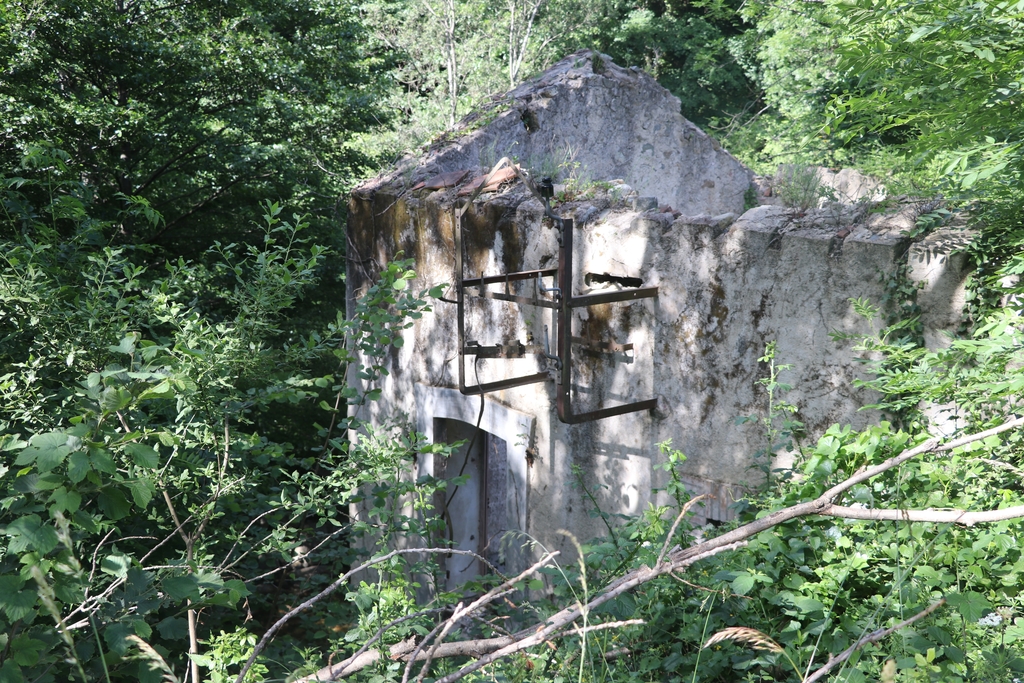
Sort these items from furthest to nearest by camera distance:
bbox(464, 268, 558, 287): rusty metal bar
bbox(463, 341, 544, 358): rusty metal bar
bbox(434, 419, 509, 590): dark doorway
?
bbox(434, 419, 509, 590): dark doorway < bbox(463, 341, 544, 358): rusty metal bar < bbox(464, 268, 558, 287): rusty metal bar

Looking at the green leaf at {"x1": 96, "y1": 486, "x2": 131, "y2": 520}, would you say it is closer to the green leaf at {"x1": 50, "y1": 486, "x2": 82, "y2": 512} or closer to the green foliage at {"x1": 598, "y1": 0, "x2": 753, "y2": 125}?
the green leaf at {"x1": 50, "y1": 486, "x2": 82, "y2": 512}

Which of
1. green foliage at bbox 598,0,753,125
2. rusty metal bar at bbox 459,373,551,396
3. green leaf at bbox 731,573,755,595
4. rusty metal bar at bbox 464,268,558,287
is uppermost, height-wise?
green foliage at bbox 598,0,753,125

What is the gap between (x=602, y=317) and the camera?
13.7 ft

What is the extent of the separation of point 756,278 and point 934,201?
77 cm

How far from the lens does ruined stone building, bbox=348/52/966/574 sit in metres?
3.27

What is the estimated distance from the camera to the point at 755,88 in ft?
56.7

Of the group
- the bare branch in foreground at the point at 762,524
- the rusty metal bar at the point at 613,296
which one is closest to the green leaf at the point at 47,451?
the bare branch in foreground at the point at 762,524

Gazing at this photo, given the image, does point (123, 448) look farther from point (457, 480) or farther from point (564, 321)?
point (564, 321)

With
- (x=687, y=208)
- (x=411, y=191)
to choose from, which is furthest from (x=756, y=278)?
(x=687, y=208)

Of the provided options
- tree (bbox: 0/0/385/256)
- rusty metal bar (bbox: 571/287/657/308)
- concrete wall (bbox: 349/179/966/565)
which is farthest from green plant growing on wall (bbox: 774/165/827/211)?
tree (bbox: 0/0/385/256)

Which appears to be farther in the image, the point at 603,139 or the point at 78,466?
the point at 603,139

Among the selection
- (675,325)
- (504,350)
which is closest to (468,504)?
(504,350)

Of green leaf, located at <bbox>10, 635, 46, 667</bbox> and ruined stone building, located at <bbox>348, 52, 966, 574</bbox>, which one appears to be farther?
ruined stone building, located at <bbox>348, 52, 966, 574</bbox>

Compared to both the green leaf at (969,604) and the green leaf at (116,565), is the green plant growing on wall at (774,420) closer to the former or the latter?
the green leaf at (969,604)
